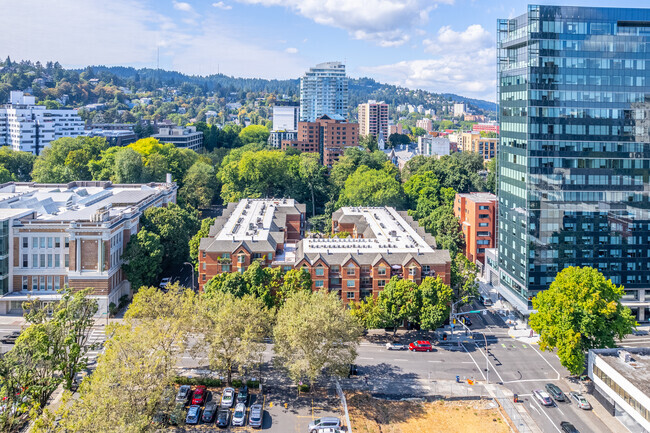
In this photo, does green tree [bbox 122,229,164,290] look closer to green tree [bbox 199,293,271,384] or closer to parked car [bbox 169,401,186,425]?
green tree [bbox 199,293,271,384]

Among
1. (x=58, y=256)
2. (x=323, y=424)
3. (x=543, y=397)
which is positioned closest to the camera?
(x=323, y=424)

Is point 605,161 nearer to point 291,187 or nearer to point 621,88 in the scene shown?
point 621,88

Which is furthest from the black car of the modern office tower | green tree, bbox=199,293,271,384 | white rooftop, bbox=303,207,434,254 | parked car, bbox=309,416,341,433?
the modern office tower

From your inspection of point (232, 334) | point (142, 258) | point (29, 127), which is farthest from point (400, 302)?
point (29, 127)

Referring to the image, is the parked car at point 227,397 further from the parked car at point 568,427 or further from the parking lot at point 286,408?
the parked car at point 568,427

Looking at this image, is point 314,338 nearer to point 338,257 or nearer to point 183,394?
point 183,394

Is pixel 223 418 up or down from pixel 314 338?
down
